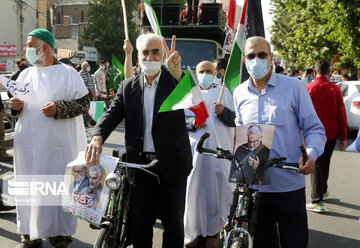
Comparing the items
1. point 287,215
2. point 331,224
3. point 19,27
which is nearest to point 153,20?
point 287,215

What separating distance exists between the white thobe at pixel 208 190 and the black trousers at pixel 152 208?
1470 millimetres

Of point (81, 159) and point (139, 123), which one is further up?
point (139, 123)

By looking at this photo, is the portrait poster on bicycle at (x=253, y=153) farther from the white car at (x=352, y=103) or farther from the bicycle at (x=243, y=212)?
the white car at (x=352, y=103)

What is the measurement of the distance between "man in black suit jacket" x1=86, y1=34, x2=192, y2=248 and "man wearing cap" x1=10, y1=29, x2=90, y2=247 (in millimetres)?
1181

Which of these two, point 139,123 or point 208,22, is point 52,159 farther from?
point 208,22

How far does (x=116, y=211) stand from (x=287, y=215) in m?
1.25

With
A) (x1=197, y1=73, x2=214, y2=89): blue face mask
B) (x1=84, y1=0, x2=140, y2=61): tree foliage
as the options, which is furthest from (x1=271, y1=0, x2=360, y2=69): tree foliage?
(x1=84, y1=0, x2=140, y2=61): tree foliage

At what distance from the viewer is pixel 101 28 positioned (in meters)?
53.0

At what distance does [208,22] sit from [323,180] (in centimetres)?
592

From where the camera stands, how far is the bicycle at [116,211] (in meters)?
3.50

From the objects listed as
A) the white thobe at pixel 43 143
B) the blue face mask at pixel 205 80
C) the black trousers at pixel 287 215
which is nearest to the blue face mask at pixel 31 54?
the white thobe at pixel 43 143

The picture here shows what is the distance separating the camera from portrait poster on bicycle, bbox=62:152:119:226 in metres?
3.43

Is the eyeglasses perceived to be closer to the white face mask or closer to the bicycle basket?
the white face mask

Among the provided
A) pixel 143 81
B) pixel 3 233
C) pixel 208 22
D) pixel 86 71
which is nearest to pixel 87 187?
pixel 143 81
